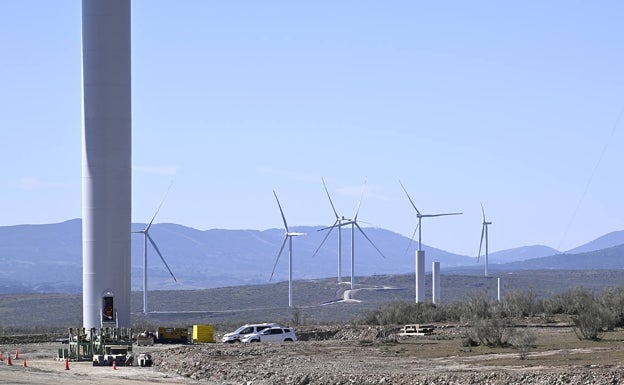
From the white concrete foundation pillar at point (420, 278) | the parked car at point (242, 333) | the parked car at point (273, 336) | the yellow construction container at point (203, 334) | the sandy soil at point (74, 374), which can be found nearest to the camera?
the sandy soil at point (74, 374)

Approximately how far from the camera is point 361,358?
2056 inches

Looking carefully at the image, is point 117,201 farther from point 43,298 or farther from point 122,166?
point 43,298

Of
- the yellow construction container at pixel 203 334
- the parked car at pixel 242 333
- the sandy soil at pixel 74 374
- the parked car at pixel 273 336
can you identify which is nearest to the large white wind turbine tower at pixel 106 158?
the sandy soil at pixel 74 374

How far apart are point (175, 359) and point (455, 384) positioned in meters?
17.7

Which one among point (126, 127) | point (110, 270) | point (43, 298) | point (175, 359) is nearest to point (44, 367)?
point (175, 359)

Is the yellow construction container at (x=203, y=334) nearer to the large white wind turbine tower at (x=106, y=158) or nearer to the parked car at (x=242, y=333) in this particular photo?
the parked car at (x=242, y=333)

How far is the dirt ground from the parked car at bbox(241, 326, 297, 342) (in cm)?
407

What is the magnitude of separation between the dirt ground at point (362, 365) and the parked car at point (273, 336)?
4067 millimetres

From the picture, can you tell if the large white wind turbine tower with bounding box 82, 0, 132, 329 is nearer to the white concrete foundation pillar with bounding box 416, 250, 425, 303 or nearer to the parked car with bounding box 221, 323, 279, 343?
the parked car with bounding box 221, 323, 279, 343

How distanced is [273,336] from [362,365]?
18655 mm

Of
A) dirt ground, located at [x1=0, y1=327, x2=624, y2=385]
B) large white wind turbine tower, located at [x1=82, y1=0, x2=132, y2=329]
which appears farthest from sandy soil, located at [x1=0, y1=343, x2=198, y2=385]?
large white wind turbine tower, located at [x1=82, y1=0, x2=132, y2=329]

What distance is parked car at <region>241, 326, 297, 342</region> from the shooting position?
65625mm

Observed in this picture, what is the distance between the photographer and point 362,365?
48312 millimetres

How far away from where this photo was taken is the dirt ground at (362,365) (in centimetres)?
4059
